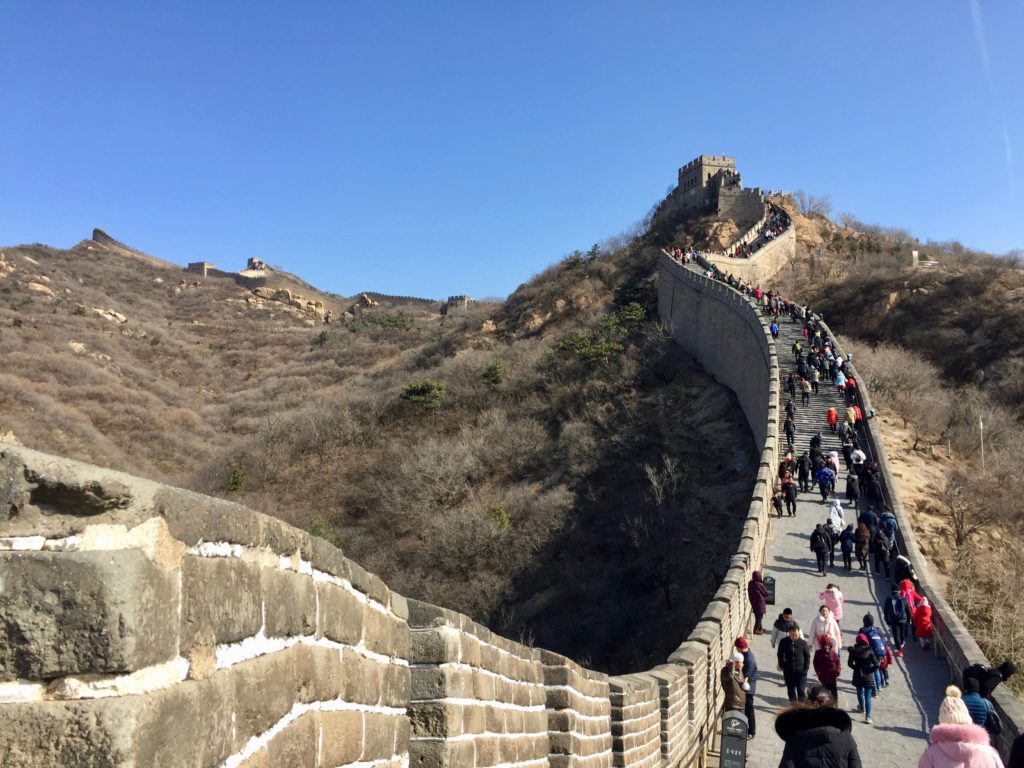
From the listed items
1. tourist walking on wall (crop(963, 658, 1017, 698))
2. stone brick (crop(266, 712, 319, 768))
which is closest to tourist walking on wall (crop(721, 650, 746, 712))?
tourist walking on wall (crop(963, 658, 1017, 698))

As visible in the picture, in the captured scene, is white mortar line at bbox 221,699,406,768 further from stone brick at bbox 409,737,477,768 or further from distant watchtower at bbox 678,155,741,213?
distant watchtower at bbox 678,155,741,213

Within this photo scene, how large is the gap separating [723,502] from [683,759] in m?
14.7

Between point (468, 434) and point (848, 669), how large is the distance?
80.0 ft

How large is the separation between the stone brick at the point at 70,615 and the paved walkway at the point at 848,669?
836 centimetres

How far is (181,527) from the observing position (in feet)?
4.86

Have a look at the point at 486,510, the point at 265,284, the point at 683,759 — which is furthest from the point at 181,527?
the point at 265,284

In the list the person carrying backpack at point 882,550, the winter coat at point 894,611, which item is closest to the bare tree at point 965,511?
the person carrying backpack at point 882,550

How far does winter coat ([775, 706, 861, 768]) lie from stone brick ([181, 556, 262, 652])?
405cm

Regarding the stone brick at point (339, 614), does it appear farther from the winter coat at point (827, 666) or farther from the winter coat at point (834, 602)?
the winter coat at point (834, 602)

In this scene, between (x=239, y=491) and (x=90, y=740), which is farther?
(x=239, y=491)

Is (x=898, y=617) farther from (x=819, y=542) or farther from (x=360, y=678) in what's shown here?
(x=360, y=678)

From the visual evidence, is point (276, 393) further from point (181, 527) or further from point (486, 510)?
point (181, 527)

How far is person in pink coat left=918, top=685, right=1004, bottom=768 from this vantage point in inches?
188

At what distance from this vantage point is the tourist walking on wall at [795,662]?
9125 millimetres
